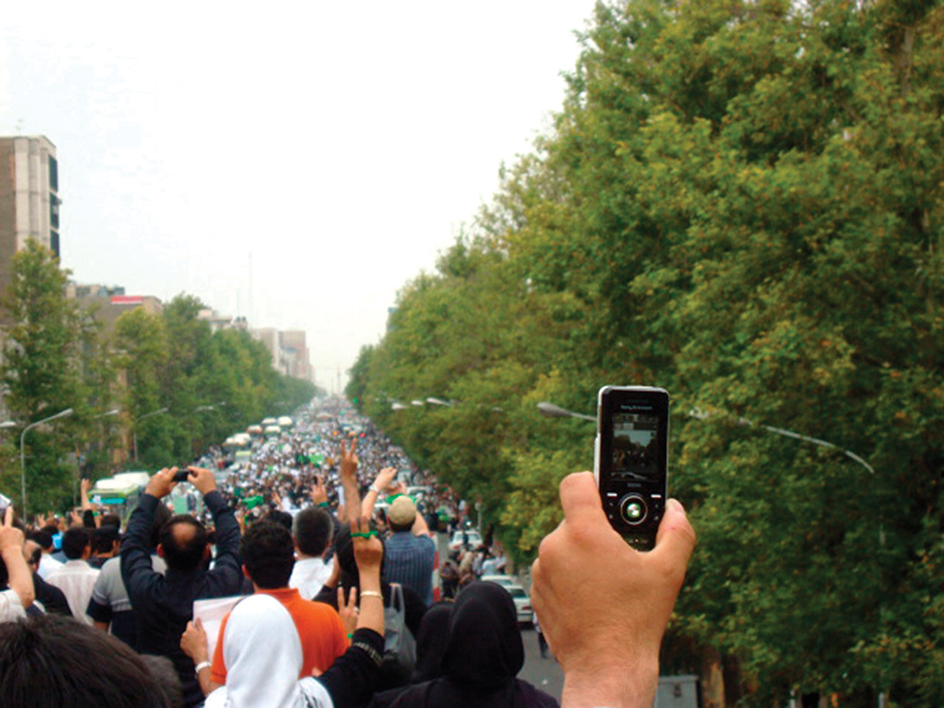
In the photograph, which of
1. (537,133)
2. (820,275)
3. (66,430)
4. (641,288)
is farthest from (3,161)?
(820,275)

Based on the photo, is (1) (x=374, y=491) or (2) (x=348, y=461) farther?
(2) (x=348, y=461)

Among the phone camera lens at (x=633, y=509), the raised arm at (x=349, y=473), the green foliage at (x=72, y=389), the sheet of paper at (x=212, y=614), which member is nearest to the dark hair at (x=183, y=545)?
the raised arm at (x=349, y=473)

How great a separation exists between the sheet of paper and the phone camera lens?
3033 mm

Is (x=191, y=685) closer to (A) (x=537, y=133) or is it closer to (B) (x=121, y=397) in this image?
(A) (x=537, y=133)

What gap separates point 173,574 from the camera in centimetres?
585

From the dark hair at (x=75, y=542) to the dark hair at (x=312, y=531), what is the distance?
233 centimetres

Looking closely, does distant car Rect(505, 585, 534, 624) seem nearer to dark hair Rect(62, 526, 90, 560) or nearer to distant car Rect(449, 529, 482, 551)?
distant car Rect(449, 529, 482, 551)

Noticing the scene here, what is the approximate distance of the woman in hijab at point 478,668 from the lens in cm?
399

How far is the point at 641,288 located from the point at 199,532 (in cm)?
1598

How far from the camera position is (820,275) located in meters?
15.0

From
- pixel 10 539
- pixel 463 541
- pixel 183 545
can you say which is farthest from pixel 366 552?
pixel 463 541

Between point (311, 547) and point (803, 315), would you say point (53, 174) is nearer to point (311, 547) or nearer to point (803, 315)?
point (803, 315)

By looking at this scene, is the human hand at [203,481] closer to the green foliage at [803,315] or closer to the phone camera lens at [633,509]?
the phone camera lens at [633,509]

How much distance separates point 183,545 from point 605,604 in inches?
167
